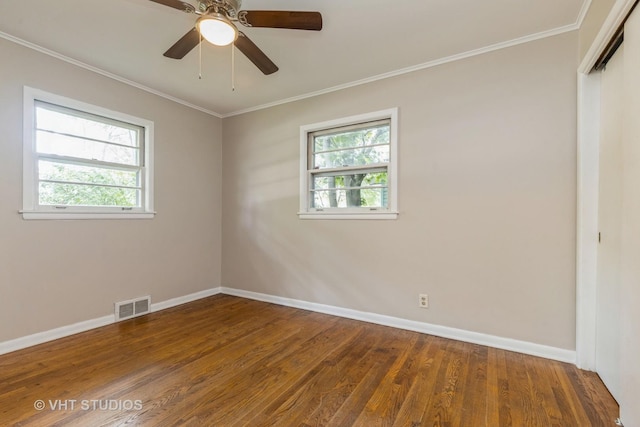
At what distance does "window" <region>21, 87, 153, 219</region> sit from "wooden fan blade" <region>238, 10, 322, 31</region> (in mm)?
2171

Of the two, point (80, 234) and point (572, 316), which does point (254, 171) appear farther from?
point (572, 316)

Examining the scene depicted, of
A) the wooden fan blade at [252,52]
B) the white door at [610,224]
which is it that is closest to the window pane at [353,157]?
the wooden fan blade at [252,52]

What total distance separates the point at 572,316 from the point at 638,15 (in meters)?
1.96

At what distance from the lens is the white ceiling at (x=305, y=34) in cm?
207

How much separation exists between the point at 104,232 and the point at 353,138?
9.18 feet

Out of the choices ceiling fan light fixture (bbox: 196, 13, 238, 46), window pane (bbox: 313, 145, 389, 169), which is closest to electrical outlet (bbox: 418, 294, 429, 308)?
window pane (bbox: 313, 145, 389, 169)

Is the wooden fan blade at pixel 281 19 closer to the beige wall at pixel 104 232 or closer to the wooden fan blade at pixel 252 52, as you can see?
the wooden fan blade at pixel 252 52

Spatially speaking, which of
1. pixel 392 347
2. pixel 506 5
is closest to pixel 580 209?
pixel 506 5

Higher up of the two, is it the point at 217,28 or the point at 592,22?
the point at 592,22

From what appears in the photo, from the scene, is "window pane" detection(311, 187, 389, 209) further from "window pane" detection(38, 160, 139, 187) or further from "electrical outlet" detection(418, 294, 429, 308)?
"window pane" detection(38, 160, 139, 187)

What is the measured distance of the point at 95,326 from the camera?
9.67 feet

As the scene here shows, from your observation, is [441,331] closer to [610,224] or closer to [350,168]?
[610,224]

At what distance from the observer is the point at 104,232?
10.0ft

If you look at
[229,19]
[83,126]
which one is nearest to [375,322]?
[229,19]
